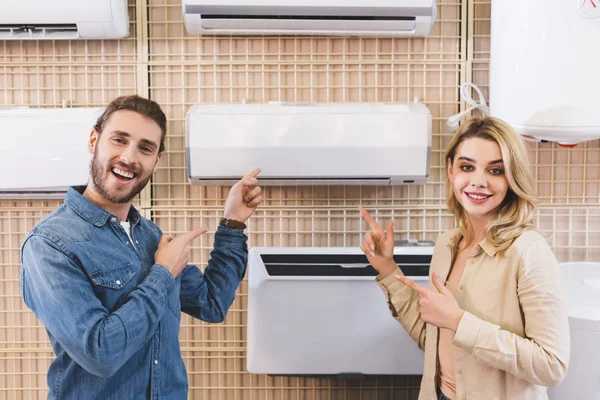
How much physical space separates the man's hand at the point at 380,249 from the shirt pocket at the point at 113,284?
582 millimetres

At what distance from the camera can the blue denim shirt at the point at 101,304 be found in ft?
3.39

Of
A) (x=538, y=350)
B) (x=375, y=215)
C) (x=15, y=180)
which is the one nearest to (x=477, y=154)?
(x=538, y=350)

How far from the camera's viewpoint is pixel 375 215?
5.73 feet

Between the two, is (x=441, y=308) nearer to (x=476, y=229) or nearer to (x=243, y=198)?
(x=476, y=229)

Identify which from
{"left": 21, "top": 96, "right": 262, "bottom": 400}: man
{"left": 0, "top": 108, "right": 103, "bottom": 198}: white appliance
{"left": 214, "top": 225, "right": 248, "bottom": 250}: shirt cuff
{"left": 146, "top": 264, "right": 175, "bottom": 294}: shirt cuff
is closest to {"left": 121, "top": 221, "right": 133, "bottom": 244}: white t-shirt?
{"left": 21, "top": 96, "right": 262, "bottom": 400}: man

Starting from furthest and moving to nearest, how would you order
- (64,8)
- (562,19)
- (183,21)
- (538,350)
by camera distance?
(183,21) < (64,8) < (562,19) < (538,350)

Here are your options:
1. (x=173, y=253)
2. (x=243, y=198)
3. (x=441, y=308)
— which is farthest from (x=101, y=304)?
(x=441, y=308)

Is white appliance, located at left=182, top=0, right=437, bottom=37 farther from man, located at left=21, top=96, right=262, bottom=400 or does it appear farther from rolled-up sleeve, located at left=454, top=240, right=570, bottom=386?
rolled-up sleeve, located at left=454, top=240, right=570, bottom=386

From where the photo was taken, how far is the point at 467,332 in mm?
1077

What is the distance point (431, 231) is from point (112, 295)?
1.03m

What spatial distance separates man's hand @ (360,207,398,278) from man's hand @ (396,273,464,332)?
23 centimetres

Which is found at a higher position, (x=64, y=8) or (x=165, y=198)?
(x=64, y=8)

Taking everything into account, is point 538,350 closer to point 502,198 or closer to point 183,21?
point 502,198

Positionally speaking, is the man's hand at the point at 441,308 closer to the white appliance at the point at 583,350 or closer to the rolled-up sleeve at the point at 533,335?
the rolled-up sleeve at the point at 533,335
